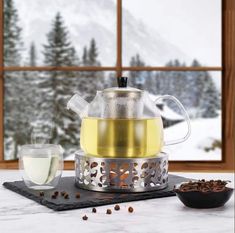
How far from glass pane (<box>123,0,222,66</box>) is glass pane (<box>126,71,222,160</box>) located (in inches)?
2.8

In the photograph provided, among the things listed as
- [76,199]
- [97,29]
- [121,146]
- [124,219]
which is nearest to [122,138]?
[121,146]

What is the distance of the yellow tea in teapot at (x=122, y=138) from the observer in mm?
1574

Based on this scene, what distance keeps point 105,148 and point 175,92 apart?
4.94 ft

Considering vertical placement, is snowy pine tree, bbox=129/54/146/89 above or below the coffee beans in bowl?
above

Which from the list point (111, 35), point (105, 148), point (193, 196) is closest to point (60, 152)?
point (105, 148)

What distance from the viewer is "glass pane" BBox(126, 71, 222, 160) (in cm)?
301

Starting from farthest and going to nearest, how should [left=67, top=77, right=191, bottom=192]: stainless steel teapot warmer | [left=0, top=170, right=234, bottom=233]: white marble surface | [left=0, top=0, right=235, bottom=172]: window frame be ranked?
1. [left=0, top=0, right=235, bottom=172]: window frame
2. [left=67, top=77, right=191, bottom=192]: stainless steel teapot warmer
3. [left=0, top=170, right=234, bottom=233]: white marble surface

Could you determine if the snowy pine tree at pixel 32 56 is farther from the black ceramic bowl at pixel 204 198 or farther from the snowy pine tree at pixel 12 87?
the black ceramic bowl at pixel 204 198

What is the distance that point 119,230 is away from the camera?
3.89 ft

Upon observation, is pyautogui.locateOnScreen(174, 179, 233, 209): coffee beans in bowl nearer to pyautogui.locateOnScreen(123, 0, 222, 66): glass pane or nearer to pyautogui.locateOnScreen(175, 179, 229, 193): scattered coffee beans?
pyautogui.locateOnScreen(175, 179, 229, 193): scattered coffee beans

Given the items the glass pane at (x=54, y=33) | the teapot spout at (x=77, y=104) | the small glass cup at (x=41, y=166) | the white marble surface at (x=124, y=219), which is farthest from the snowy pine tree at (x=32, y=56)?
the white marble surface at (x=124, y=219)

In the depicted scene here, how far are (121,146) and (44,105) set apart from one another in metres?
1.56

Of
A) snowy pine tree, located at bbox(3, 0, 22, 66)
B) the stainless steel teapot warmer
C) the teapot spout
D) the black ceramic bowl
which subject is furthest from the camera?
snowy pine tree, located at bbox(3, 0, 22, 66)

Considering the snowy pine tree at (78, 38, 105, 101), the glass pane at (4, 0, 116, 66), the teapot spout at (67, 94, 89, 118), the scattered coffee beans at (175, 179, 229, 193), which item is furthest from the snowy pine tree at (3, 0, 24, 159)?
the scattered coffee beans at (175, 179, 229, 193)
